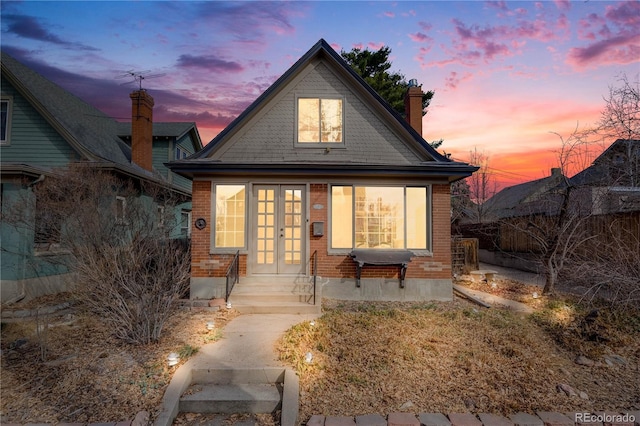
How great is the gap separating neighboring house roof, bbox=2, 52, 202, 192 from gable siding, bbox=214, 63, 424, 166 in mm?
4621

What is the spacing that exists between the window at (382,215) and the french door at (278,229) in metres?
1.08

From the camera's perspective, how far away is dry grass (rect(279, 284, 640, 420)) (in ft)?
12.6

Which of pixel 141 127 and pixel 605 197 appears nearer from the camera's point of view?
pixel 605 197

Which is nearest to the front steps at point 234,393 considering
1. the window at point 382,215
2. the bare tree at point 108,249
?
the bare tree at point 108,249

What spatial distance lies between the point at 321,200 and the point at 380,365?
509cm

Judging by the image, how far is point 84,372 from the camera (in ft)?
14.1

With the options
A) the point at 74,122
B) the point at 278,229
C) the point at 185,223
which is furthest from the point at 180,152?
the point at 278,229

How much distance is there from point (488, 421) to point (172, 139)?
56.6ft

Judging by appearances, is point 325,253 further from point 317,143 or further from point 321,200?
point 317,143

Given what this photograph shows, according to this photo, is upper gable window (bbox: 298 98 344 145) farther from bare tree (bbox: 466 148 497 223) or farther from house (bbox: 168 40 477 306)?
bare tree (bbox: 466 148 497 223)

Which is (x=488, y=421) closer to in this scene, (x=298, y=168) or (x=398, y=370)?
(x=398, y=370)

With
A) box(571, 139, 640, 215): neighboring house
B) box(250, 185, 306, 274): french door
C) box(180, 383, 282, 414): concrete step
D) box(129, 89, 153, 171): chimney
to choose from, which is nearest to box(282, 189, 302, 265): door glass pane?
box(250, 185, 306, 274): french door

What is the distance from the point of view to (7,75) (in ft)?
35.7

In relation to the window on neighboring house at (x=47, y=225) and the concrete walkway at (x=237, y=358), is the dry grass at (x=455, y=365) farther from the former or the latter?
the window on neighboring house at (x=47, y=225)
